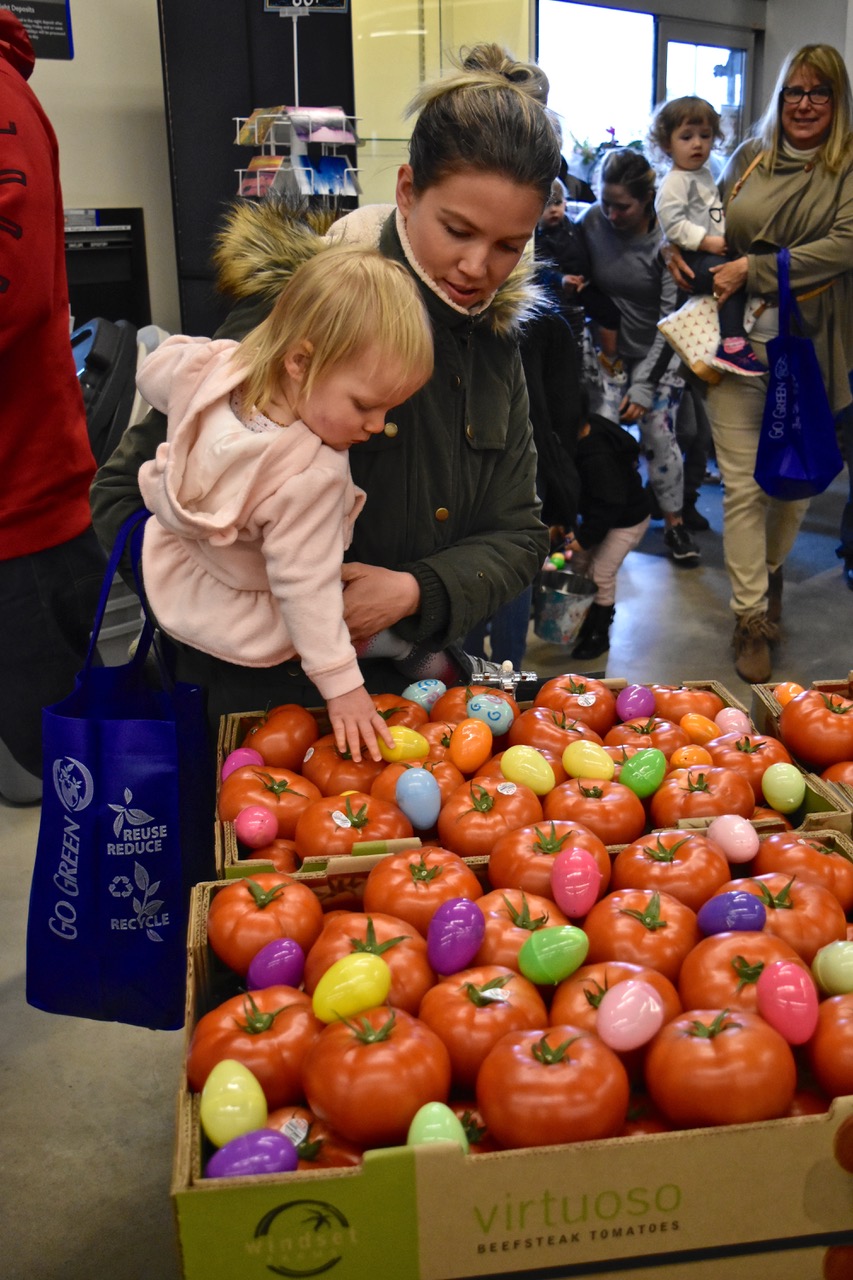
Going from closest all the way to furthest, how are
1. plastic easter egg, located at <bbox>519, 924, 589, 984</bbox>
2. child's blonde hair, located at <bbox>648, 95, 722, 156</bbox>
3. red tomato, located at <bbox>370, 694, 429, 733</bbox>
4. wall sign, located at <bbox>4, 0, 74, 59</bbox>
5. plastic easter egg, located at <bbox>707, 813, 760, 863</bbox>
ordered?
plastic easter egg, located at <bbox>519, 924, 589, 984</bbox>
plastic easter egg, located at <bbox>707, 813, 760, 863</bbox>
red tomato, located at <bbox>370, 694, 429, 733</bbox>
wall sign, located at <bbox>4, 0, 74, 59</bbox>
child's blonde hair, located at <bbox>648, 95, 722, 156</bbox>

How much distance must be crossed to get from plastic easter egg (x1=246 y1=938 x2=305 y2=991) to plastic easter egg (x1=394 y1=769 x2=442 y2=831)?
29 centimetres

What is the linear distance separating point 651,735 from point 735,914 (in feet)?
1.65

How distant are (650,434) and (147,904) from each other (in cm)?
404

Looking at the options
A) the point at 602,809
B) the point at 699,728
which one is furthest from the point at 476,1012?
the point at 699,728

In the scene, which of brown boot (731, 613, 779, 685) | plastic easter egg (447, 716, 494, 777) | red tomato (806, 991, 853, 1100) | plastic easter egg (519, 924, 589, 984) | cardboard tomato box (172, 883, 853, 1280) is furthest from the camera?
brown boot (731, 613, 779, 685)

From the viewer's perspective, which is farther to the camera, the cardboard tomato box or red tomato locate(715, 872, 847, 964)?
red tomato locate(715, 872, 847, 964)

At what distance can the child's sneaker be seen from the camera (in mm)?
3746

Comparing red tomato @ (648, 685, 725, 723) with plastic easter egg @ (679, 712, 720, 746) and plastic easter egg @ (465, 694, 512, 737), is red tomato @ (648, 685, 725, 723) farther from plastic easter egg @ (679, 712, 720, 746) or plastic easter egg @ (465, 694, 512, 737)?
plastic easter egg @ (465, 694, 512, 737)

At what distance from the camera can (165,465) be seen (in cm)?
139

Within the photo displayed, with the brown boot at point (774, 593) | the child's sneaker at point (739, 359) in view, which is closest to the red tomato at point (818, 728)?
the child's sneaker at point (739, 359)

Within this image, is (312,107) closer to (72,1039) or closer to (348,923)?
(72,1039)

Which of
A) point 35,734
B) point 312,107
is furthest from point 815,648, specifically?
point 35,734

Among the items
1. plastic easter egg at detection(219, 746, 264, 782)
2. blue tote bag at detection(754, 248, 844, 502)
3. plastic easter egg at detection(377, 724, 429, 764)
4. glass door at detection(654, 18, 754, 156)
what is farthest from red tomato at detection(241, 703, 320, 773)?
glass door at detection(654, 18, 754, 156)

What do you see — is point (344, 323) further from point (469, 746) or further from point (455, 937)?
point (455, 937)
